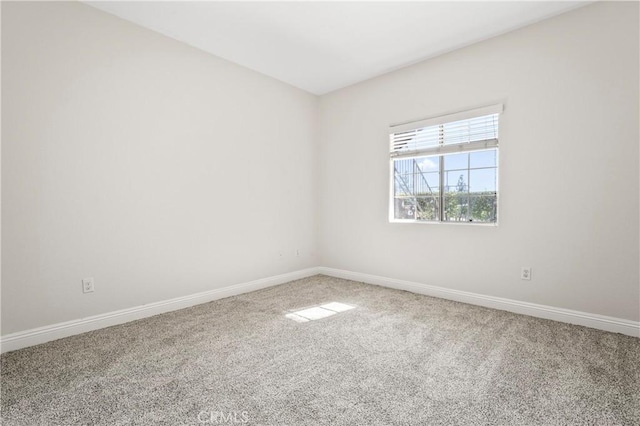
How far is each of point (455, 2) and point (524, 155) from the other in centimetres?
146

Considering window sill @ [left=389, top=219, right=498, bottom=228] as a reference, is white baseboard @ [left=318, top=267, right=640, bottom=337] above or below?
below

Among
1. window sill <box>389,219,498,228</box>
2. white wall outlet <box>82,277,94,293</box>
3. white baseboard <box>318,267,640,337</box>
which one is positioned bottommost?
white baseboard <box>318,267,640,337</box>

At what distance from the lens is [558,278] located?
8.86 ft

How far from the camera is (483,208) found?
3215 millimetres

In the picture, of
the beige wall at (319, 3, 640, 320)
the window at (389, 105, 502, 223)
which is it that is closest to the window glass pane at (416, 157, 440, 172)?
the window at (389, 105, 502, 223)

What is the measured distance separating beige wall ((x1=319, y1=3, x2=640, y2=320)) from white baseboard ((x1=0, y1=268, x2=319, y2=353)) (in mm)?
1920

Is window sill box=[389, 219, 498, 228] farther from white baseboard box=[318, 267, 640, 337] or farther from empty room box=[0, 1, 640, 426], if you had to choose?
white baseboard box=[318, 267, 640, 337]

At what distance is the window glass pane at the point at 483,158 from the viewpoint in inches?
123

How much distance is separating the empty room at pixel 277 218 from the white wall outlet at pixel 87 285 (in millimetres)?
13

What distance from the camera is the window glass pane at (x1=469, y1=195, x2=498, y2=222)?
3.15 metres

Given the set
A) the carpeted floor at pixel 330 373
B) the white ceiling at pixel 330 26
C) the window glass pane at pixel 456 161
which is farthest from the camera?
the window glass pane at pixel 456 161

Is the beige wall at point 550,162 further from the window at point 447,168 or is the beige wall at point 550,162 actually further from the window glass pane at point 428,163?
the window glass pane at point 428,163

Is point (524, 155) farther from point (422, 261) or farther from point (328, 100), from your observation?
point (328, 100)

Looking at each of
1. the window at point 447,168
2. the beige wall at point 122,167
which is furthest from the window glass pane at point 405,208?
the beige wall at point 122,167
